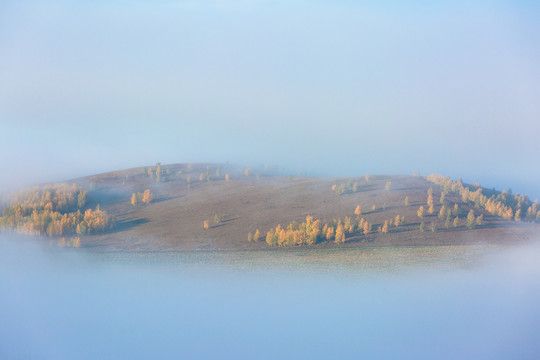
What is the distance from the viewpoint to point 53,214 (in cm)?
1115

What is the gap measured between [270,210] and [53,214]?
4546 millimetres

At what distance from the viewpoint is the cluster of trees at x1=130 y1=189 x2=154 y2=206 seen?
39.0 ft

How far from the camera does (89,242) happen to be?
10828 mm

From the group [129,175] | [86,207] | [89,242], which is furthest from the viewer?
[129,175]

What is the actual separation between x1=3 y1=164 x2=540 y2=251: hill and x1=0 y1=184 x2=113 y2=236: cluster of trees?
3cm

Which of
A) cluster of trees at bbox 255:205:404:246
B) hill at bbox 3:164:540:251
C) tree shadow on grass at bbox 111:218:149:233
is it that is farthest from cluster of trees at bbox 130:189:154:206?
cluster of trees at bbox 255:205:404:246

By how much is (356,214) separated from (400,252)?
130 centimetres

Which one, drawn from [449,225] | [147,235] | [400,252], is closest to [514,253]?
[449,225]

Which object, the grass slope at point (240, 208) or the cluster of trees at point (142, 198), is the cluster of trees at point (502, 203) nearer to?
the grass slope at point (240, 208)

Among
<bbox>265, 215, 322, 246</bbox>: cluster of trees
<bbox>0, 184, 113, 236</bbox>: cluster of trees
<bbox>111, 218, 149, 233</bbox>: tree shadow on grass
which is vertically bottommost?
<bbox>265, 215, 322, 246</bbox>: cluster of trees

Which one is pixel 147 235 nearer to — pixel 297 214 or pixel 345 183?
pixel 297 214

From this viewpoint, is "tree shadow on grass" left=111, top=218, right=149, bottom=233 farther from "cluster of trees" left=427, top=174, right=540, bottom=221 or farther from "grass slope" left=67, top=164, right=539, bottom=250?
"cluster of trees" left=427, top=174, right=540, bottom=221

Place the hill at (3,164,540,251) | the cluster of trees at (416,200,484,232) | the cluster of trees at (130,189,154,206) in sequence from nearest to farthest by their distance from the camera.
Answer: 1. the hill at (3,164,540,251)
2. the cluster of trees at (416,200,484,232)
3. the cluster of trees at (130,189,154,206)

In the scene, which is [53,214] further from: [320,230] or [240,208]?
[320,230]
